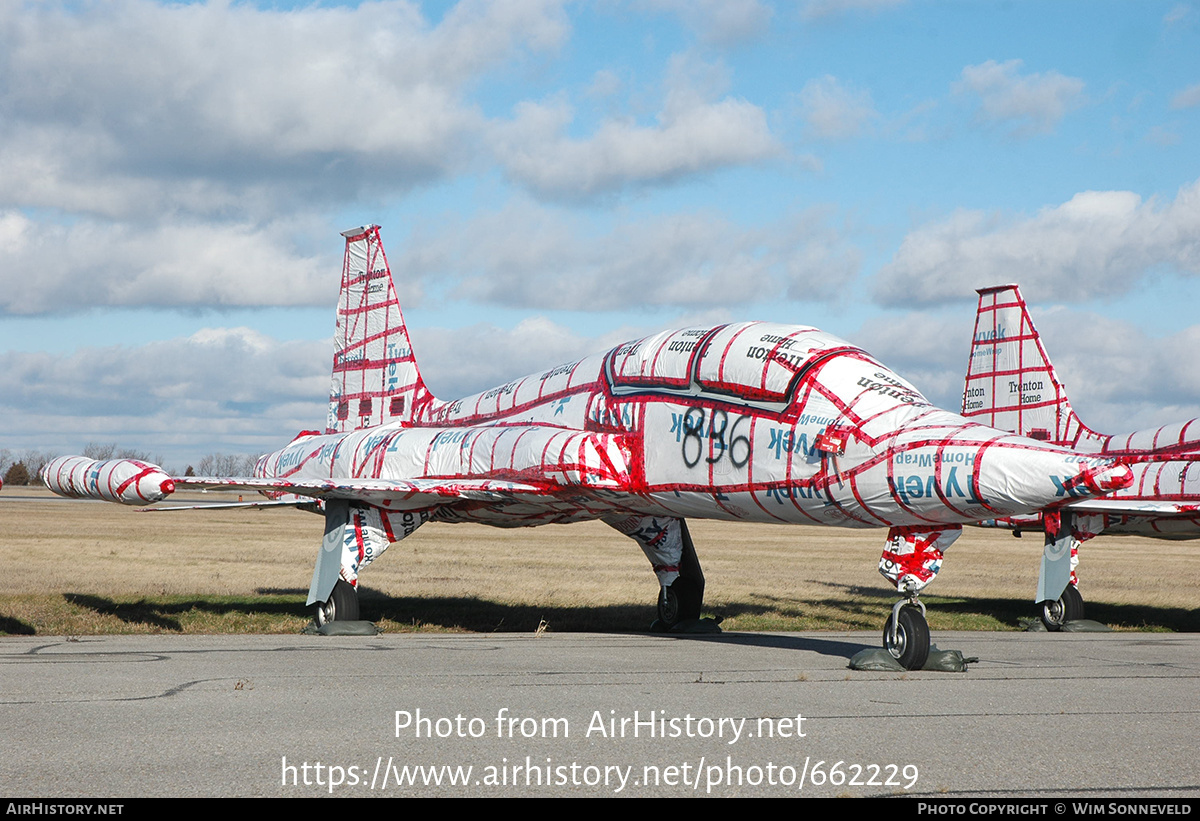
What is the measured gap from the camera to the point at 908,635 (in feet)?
33.6

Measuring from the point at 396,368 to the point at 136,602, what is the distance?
589 centimetres

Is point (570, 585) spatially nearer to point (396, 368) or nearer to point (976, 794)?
point (396, 368)

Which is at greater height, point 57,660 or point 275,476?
point 275,476

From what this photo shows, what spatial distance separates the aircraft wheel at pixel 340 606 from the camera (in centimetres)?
1511

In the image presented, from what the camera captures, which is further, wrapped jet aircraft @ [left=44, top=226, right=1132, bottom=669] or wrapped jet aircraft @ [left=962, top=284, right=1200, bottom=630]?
wrapped jet aircraft @ [left=962, top=284, right=1200, bottom=630]

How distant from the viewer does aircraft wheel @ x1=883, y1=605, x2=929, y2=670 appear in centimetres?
1020

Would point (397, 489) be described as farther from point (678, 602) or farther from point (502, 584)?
point (502, 584)

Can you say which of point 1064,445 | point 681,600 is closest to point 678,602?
point 681,600

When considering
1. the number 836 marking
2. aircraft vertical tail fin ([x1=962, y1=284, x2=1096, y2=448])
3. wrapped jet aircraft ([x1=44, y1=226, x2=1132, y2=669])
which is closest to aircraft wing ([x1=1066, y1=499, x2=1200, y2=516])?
aircraft vertical tail fin ([x1=962, y1=284, x2=1096, y2=448])

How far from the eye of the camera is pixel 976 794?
521 cm

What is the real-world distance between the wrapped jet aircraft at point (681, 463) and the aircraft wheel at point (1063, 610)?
21.5 feet

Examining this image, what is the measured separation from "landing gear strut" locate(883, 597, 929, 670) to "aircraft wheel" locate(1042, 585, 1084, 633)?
9.23 meters

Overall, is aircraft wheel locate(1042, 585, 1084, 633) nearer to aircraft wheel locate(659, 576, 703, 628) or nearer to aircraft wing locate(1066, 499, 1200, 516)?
aircraft wing locate(1066, 499, 1200, 516)
